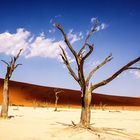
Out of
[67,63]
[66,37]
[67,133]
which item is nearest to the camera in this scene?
[67,133]

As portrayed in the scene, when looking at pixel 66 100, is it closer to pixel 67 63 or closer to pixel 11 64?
pixel 11 64

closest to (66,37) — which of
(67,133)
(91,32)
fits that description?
(91,32)

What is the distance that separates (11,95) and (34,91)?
851 centimetres

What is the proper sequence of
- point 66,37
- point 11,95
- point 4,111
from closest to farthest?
point 66,37 → point 4,111 → point 11,95

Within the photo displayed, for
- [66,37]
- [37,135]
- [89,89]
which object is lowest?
[37,135]

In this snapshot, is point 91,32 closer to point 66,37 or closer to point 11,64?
point 66,37

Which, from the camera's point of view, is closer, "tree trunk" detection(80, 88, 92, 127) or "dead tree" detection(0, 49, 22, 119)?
"tree trunk" detection(80, 88, 92, 127)

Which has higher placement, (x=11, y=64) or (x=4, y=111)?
(x=11, y=64)

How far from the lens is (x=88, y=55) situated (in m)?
11.6

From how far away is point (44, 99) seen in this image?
59281mm

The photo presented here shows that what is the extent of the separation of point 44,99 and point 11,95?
6.91 metres

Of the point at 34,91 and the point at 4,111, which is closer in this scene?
the point at 4,111

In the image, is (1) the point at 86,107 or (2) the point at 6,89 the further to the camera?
(2) the point at 6,89

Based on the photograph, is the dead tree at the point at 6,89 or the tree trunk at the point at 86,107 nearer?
the tree trunk at the point at 86,107
